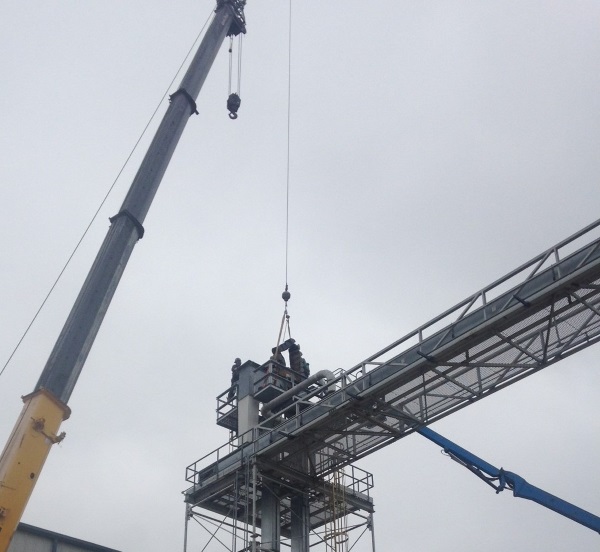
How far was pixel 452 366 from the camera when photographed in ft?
83.8

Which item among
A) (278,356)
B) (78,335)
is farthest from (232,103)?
(78,335)

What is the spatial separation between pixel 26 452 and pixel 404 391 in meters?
13.6

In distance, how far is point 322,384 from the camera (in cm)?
3083

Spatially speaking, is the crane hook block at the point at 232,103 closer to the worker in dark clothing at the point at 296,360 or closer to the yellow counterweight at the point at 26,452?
the worker in dark clothing at the point at 296,360

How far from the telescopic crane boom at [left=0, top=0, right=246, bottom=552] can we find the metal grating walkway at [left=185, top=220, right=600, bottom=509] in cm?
955

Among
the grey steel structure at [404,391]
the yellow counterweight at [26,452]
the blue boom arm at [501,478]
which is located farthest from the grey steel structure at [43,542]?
the blue boom arm at [501,478]

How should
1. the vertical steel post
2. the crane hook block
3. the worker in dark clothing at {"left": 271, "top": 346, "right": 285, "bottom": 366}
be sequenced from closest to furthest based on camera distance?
the vertical steel post < the crane hook block < the worker in dark clothing at {"left": 271, "top": 346, "right": 285, "bottom": 366}

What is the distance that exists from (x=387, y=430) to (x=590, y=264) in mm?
9957

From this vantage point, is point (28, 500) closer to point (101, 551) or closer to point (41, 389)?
point (41, 389)

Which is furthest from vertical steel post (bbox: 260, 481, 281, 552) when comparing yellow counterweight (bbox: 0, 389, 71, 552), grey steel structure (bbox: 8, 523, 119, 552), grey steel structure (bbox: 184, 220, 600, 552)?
yellow counterweight (bbox: 0, 389, 71, 552)

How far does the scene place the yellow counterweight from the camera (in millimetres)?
16250

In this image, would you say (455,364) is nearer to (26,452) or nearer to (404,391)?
(404,391)

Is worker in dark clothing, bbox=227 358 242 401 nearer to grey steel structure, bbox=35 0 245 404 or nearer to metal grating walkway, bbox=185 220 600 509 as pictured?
metal grating walkway, bbox=185 220 600 509

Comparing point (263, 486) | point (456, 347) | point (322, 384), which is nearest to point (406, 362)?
point (456, 347)
